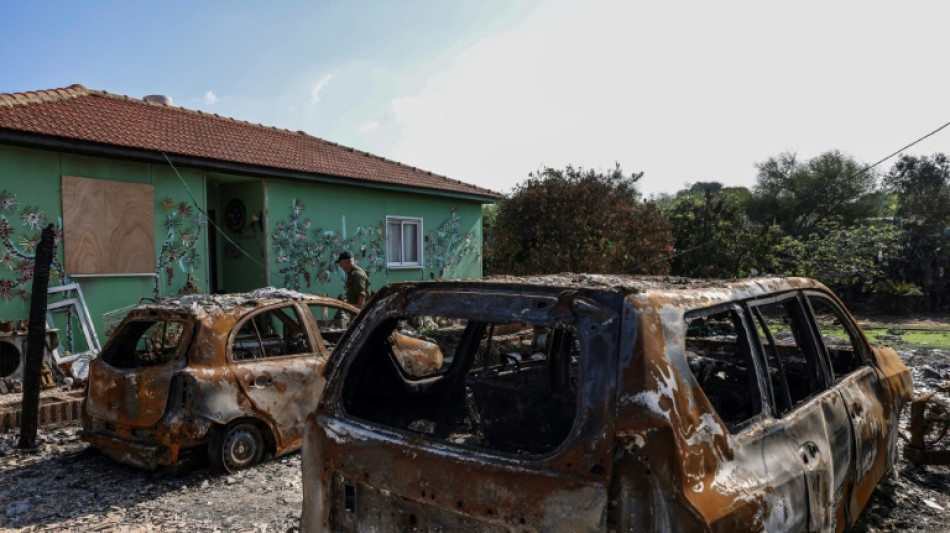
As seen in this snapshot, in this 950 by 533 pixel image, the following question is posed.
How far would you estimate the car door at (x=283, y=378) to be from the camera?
208 inches

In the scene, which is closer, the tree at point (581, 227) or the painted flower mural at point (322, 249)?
the painted flower mural at point (322, 249)

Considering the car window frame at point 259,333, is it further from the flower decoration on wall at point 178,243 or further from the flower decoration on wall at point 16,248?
the flower decoration on wall at point 178,243

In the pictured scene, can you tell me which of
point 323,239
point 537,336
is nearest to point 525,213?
point 323,239

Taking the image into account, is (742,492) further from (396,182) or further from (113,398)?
(396,182)

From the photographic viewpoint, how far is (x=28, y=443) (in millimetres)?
5844

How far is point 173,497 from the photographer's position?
471 centimetres

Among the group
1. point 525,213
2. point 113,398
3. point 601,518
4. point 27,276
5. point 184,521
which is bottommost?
point 184,521

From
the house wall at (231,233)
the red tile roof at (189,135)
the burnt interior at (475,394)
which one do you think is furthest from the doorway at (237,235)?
the burnt interior at (475,394)

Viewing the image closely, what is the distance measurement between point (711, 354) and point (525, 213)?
1109cm

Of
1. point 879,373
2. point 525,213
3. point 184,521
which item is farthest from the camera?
point 525,213

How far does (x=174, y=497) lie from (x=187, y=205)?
6.87 m

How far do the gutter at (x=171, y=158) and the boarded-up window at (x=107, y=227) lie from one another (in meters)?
0.52

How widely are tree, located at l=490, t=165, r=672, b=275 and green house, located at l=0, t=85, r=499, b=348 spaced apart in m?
1.64

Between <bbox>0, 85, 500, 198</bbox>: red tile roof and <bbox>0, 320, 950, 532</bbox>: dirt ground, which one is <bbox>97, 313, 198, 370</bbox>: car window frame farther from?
<bbox>0, 85, 500, 198</bbox>: red tile roof
